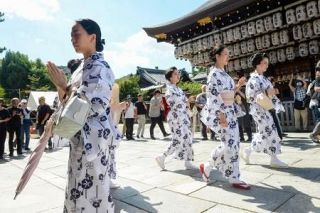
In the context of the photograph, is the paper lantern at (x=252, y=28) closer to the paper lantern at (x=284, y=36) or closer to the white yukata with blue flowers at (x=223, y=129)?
the paper lantern at (x=284, y=36)

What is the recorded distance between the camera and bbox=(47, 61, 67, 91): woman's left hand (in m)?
2.23

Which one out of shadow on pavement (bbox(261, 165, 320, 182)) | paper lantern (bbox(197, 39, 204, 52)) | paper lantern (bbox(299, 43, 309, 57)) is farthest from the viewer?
paper lantern (bbox(197, 39, 204, 52))

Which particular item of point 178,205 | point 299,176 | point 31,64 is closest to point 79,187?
point 178,205

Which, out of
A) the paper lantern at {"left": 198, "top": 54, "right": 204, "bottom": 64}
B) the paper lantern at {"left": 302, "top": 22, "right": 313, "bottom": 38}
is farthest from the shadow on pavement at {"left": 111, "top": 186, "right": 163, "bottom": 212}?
the paper lantern at {"left": 198, "top": 54, "right": 204, "bottom": 64}

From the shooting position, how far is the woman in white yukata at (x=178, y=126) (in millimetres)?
5266

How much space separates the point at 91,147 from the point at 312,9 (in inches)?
389

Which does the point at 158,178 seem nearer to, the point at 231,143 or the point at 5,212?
the point at 231,143

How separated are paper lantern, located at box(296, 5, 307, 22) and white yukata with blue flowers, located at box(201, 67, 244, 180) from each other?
7.36 metres

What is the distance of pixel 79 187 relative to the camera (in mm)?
2207

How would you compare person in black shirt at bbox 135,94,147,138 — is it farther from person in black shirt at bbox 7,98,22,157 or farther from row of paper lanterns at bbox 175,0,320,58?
person in black shirt at bbox 7,98,22,157

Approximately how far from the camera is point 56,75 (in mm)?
2262

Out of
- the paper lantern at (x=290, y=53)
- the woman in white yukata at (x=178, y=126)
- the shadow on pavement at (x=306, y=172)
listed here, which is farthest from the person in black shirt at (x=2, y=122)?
the paper lantern at (x=290, y=53)

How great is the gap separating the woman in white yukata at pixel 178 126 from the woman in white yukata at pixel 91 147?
3035 millimetres

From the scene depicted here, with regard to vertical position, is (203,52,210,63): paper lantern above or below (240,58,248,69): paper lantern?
above
